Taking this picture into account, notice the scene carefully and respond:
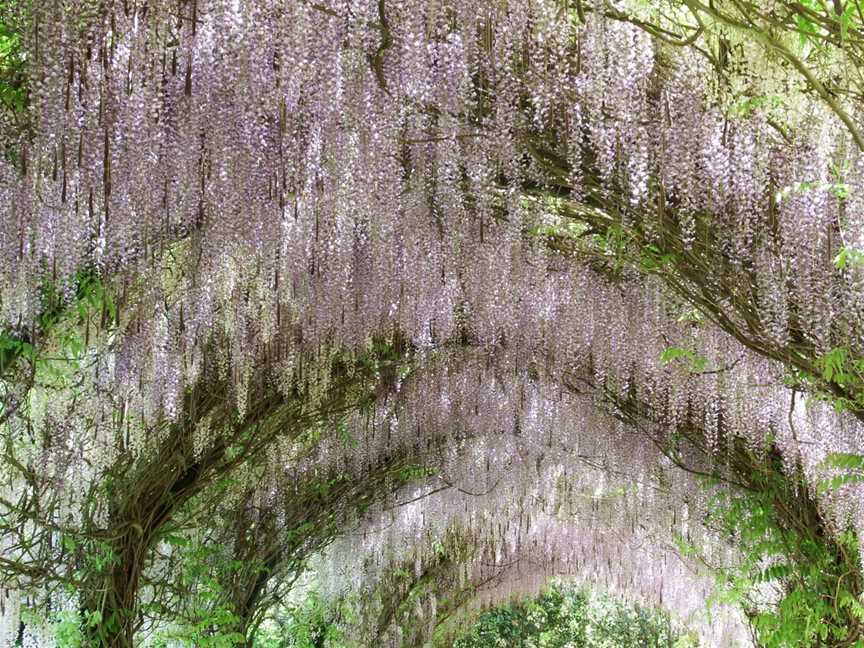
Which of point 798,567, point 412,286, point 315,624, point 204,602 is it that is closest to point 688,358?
point 412,286

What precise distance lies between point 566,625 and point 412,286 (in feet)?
34.9

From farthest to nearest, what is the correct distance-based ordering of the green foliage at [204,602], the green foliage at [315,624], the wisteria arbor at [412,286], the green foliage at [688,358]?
the green foliage at [315,624] → the green foliage at [204,602] → the green foliage at [688,358] → the wisteria arbor at [412,286]

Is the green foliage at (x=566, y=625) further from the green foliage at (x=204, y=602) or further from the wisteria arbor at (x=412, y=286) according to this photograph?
the green foliage at (x=204, y=602)

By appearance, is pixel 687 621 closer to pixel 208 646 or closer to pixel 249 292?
pixel 208 646

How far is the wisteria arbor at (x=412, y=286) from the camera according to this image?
292 cm

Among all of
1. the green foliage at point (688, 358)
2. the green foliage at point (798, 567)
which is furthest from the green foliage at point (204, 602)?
the green foliage at point (688, 358)

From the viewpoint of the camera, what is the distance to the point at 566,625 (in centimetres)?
1429

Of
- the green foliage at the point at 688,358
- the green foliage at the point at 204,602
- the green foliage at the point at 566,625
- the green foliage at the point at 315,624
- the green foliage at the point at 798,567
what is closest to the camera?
the green foliage at the point at 688,358

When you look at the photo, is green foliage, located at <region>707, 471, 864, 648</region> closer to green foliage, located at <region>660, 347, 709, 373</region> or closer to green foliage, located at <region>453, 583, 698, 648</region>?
green foliage, located at <region>660, 347, 709, 373</region>

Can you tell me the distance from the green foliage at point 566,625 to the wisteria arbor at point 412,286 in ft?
19.6

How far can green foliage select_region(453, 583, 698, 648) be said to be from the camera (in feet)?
45.6

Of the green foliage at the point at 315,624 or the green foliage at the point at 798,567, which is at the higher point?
the green foliage at the point at 315,624

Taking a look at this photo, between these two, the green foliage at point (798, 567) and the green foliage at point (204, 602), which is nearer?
the green foliage at point (798, 567)

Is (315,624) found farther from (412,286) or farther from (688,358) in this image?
(688,358)
